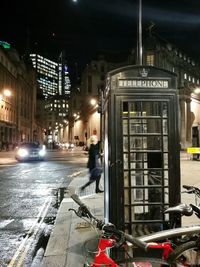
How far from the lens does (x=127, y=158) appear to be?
500 cm

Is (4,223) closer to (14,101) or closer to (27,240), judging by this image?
(27,240)

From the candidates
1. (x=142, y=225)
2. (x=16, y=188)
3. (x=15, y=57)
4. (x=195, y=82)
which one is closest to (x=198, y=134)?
(x=16, y=188)

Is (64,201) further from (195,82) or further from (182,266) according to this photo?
(195,82)

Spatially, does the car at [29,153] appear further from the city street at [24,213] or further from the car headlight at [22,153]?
the city street at [24,213]

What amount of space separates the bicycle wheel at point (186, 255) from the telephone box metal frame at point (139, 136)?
101 cm

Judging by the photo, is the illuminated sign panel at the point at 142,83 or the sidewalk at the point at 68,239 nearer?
the illuminated sign panel at the point at 142,83

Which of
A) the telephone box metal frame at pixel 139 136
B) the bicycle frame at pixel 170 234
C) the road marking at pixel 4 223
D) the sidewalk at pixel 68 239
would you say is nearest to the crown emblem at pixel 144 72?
the telephone box metal frame at pixel 139 136

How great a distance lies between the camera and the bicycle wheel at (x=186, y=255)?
3717 mm

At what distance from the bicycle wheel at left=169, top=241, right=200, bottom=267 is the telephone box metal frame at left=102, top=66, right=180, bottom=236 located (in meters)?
1.01

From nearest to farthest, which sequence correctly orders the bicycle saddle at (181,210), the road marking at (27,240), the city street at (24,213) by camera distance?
the bicycle saddle at (181,210) → the road marking at (27,240) → the city street at (24,213)

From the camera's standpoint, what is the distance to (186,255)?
3.87 metres

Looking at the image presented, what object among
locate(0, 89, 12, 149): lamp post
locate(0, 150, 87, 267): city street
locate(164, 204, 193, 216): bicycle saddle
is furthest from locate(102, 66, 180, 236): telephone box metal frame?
locate(0, 89, 12, 149): lamp post

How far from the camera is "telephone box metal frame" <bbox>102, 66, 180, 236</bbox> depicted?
15.9 feet

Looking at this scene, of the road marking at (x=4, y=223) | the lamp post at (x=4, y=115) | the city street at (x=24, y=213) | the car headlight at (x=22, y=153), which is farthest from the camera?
the lamp post at (x=4, y=115)
